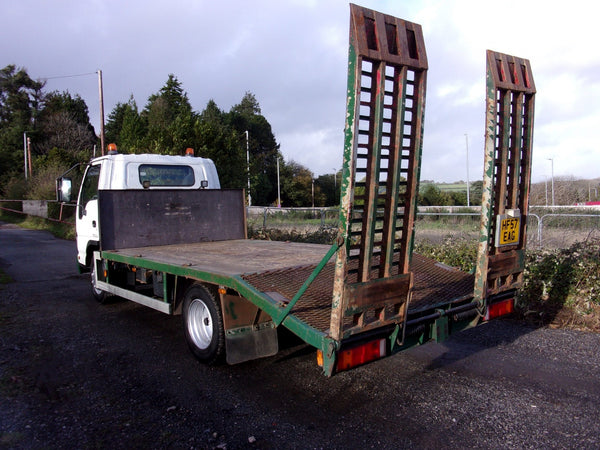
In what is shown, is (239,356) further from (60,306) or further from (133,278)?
(60,306)

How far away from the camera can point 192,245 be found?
7.16 metres

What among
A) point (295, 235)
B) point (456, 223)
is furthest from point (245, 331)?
point (295, 235)

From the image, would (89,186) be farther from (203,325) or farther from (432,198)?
(432,198)

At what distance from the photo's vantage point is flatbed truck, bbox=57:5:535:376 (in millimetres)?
3170

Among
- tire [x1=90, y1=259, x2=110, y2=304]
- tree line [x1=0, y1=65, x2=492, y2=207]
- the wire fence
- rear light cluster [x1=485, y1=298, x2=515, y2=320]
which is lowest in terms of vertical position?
tire [x1=90, y1=259, x2=110, y2=304]

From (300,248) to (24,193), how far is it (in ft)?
114

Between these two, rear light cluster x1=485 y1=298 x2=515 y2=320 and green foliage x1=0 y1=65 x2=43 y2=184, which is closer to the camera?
rear light cluster x1=485 y1=298 x2=515 y2=320

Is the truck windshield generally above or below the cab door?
above

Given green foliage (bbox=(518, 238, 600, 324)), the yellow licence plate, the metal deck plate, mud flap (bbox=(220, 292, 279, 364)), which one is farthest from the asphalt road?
the yellow licence plate

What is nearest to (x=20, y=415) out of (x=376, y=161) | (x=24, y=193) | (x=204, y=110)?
(x=376, y=161)

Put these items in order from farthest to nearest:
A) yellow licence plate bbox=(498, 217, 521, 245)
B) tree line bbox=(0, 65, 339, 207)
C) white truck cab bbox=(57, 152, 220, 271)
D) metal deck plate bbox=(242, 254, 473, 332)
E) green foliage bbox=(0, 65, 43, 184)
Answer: green foliage bbox=(0, 65, 43, 184), tree line bbox=(0, 65, 339, 207), white truck cab bbox=(57, 152, 220, 271), yellow licence plate bbox=(498, 217, 521, 245), metal deck plate bbox=(242, 254, 473, 332)

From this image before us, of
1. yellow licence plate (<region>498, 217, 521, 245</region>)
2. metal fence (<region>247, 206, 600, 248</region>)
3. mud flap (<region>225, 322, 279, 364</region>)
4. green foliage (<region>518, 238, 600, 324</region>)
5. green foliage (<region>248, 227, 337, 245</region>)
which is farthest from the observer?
green foliage (<region>248, 227, 337, 245</region>)

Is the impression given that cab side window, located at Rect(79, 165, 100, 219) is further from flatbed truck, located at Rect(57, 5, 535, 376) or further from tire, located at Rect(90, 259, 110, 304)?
flatbed truck, located at Rect(57, 5, 535, 376)

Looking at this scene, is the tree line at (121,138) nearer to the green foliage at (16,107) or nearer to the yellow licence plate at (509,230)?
the green foliage at (16,107)
